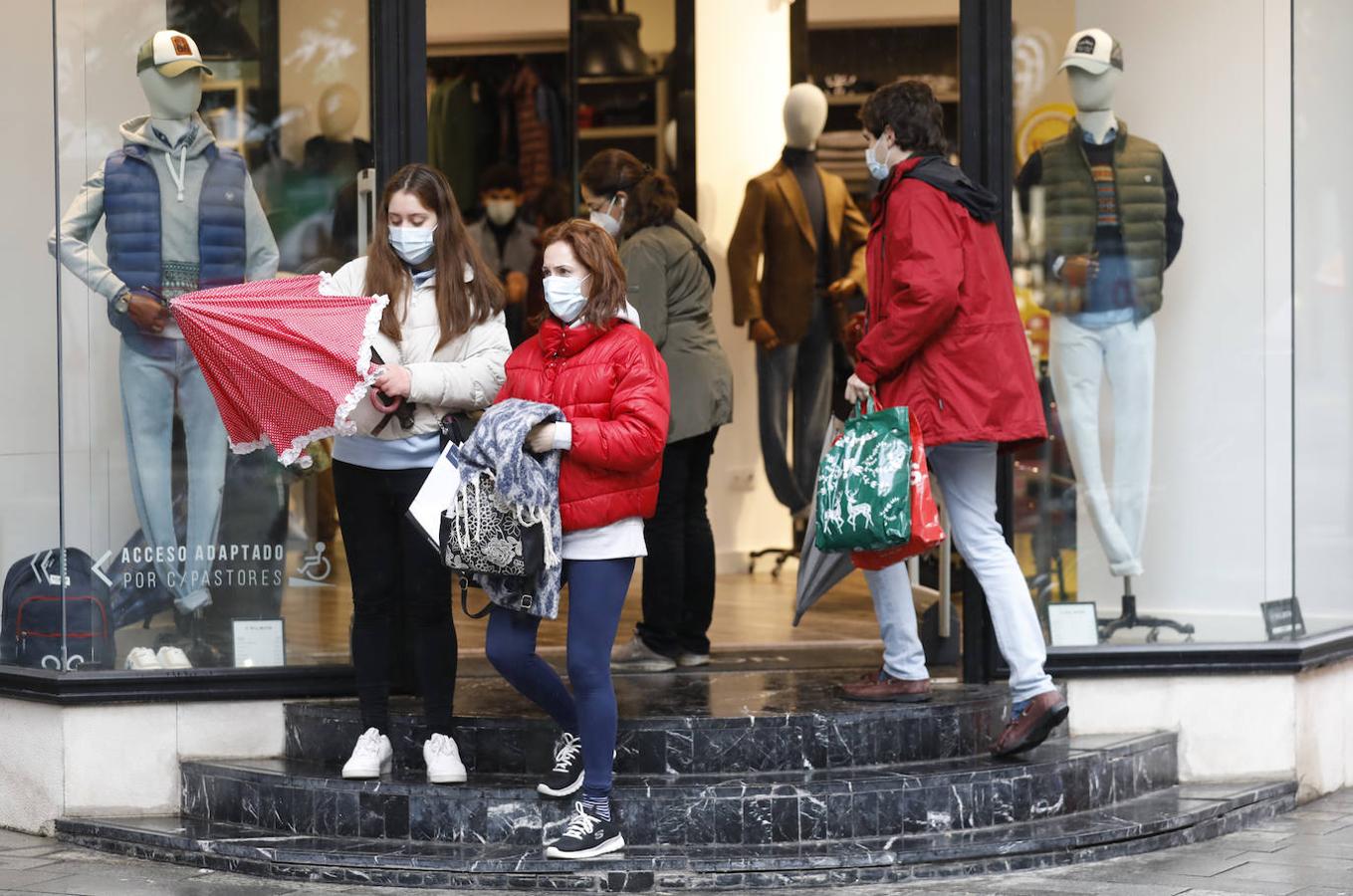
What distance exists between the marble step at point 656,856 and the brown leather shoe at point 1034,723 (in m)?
0.25

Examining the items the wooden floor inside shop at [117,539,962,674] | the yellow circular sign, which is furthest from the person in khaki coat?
the yellow circular sign

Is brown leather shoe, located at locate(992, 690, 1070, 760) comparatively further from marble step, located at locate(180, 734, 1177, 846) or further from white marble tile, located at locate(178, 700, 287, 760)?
white marble tile, located at locate(178, 700, 287, 760)

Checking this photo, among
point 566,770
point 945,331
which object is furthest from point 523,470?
point 945,331

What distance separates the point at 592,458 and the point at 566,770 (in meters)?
1.01

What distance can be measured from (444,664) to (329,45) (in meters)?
2.21

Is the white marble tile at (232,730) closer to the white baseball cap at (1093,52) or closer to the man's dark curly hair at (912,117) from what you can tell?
the man's dark curly hair at (912,117)

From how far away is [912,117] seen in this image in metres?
6.16

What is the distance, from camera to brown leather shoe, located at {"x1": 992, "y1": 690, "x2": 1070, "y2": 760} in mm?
6066

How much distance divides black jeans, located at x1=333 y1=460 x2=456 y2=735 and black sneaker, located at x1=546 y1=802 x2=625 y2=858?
23.7 inches

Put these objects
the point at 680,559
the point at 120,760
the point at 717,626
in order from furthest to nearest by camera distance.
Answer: the point at 717,626 → the point at 680,559 → the point at 120,760

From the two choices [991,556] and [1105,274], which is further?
[1105,274]

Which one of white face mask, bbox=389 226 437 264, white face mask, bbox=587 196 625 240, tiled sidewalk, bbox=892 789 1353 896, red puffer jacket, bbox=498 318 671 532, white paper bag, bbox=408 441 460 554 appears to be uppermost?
white face mask, bbox=587 196 625 240

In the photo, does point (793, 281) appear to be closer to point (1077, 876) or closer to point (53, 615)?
point (53, 615)

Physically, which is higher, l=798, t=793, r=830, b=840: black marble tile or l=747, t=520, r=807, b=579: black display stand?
l=747, t=520, r=807, b=579: black display stand
